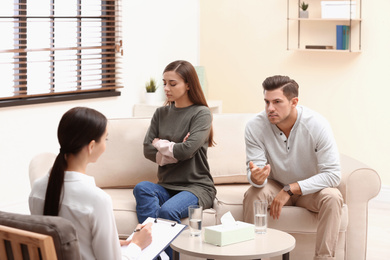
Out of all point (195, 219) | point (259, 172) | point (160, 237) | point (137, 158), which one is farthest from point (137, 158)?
point (160, 237)

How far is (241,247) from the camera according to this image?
2.62 m

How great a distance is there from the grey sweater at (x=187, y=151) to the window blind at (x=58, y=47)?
1.39 meters

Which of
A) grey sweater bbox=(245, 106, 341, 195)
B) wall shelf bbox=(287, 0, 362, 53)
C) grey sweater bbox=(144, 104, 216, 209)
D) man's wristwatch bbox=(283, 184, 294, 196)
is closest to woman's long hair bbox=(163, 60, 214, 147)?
grey sweater bbox=(144, 104, 216, 209)

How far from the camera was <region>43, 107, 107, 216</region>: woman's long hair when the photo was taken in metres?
1.95

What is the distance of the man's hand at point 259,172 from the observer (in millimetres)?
3207

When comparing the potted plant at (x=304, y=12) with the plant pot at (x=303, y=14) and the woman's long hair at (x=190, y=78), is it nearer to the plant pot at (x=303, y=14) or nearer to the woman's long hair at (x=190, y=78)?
the plant pot at (x=303, y=14)

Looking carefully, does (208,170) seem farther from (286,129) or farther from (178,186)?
(286,129)

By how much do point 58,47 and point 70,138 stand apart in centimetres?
299

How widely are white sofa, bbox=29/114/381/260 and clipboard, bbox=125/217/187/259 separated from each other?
83 centimetres

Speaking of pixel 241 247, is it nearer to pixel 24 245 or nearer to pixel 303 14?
pixel 24 245

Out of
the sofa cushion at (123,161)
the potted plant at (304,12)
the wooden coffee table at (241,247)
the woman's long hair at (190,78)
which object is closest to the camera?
the wooden coffee table at (241,247)

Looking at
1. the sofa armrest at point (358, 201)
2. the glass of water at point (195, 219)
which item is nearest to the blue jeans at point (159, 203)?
the glass of water at point (195, 219)

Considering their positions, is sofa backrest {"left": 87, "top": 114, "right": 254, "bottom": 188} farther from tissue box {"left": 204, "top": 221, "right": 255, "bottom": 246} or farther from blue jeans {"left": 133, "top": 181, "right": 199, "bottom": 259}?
tissue box {"left": 204, "top": 221, "right": 255, "bottom": 246}

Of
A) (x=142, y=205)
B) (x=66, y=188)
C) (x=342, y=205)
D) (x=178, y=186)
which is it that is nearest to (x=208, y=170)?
(x=178, y=186)
